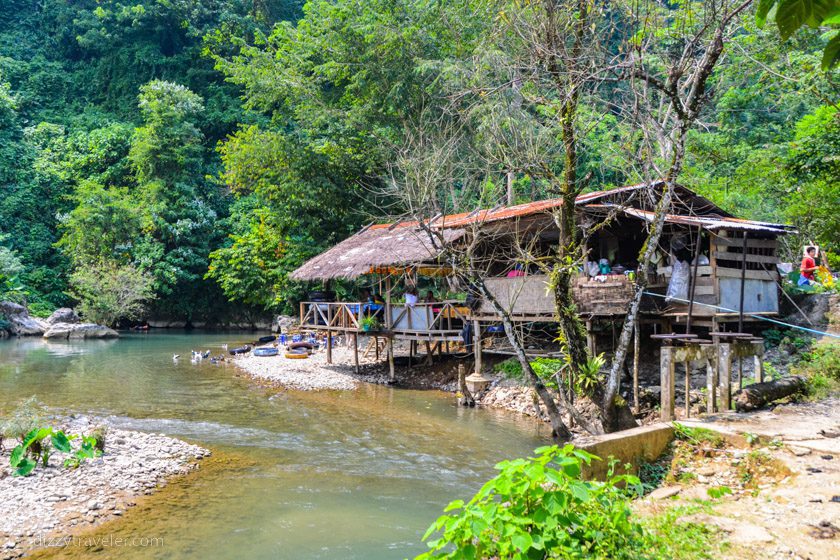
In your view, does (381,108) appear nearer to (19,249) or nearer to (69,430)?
(69,430)

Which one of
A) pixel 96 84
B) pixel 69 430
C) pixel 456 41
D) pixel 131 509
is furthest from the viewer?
pixel 96 84

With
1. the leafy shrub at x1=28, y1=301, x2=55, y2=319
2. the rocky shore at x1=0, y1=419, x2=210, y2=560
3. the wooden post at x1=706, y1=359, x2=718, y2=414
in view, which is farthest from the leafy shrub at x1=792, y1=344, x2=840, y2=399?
the leafy shrub at x1=28, y1=301, x2=55, y2=319

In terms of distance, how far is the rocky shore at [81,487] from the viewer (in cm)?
620

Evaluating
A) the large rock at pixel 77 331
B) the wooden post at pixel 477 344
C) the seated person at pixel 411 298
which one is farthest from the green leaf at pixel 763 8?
the large rock at pixel 77 331

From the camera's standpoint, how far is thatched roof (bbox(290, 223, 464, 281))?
15.1 m

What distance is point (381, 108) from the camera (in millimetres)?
A: 22688

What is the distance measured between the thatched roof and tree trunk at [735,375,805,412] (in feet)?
23.8

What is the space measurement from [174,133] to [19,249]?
34.6 ft

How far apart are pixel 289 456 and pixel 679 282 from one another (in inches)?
311

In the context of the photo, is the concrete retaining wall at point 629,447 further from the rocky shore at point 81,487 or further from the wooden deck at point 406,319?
the wooden deck at point 406,319

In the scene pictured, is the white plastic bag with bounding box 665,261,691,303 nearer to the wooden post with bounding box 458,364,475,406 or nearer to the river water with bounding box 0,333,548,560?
the river water with bounding box 0,333,548,560

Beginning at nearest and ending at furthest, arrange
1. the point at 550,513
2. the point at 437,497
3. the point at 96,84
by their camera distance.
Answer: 1. the point at 550,513
2. the point at 437,497
3. the point at 96,84

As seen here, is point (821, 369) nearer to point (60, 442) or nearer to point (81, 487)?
point (81, 487)

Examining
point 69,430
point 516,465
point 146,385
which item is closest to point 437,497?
point 516,465
